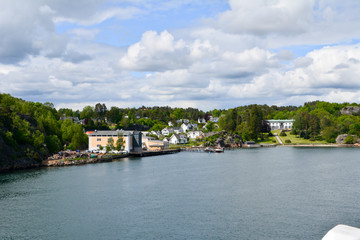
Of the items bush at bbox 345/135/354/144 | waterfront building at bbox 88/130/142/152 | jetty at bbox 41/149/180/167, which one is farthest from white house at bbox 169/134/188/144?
bush at bbox 345/135/354/144

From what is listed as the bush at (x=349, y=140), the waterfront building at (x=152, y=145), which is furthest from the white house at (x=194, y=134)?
the bush at (x=349, y=140)

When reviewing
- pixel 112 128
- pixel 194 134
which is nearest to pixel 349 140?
pixel 194 134

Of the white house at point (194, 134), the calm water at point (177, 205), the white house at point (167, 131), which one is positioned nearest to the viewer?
the calm water at point (177, 205)

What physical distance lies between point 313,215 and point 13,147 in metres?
53.5

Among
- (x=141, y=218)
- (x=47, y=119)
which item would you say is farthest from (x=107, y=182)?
(x=47, y=119)

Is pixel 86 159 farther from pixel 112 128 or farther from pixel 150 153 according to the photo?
pixel 112 128

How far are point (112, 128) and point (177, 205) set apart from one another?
115 meters

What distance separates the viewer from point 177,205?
3353 cm

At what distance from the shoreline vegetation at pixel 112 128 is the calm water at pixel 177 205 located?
1328 centimetres

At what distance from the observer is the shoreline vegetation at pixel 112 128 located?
216 feet

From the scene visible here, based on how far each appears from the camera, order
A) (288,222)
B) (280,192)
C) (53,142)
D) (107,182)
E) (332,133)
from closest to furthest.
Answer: (288,222) → (280,192) → (107,182) → (53,142) → (332,133)

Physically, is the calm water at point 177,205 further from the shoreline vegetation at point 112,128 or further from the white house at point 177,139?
the white house at point 177,139

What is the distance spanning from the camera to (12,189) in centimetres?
4181

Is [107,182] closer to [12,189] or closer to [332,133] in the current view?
[12,189]
